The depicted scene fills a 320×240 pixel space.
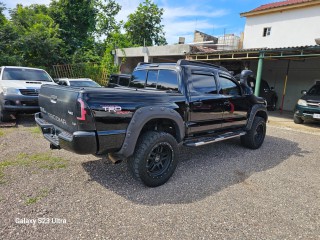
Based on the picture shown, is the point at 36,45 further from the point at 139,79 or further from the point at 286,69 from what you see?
the point at 286,69

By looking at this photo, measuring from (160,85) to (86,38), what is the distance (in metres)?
20.4

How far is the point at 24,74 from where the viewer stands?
7.54 m

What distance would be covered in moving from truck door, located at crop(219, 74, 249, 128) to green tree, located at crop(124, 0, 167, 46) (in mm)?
26202

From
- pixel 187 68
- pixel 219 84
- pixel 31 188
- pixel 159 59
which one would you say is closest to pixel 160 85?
pixel 187 68

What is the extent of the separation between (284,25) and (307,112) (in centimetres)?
775

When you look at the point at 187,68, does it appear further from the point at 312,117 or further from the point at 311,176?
the point at 312,117

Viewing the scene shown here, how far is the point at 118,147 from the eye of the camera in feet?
9.95

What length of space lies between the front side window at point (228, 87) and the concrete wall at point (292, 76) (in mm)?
10964

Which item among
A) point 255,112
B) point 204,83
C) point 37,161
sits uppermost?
point 204,83

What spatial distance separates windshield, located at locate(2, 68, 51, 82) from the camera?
7.25 m

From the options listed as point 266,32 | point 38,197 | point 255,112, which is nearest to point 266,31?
point 266,32

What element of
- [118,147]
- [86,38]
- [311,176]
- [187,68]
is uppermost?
[86,38]

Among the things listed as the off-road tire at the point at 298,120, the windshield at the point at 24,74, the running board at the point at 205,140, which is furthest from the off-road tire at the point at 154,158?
the off-road tire at the point at 298,120

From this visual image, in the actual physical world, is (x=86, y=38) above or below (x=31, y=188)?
above
